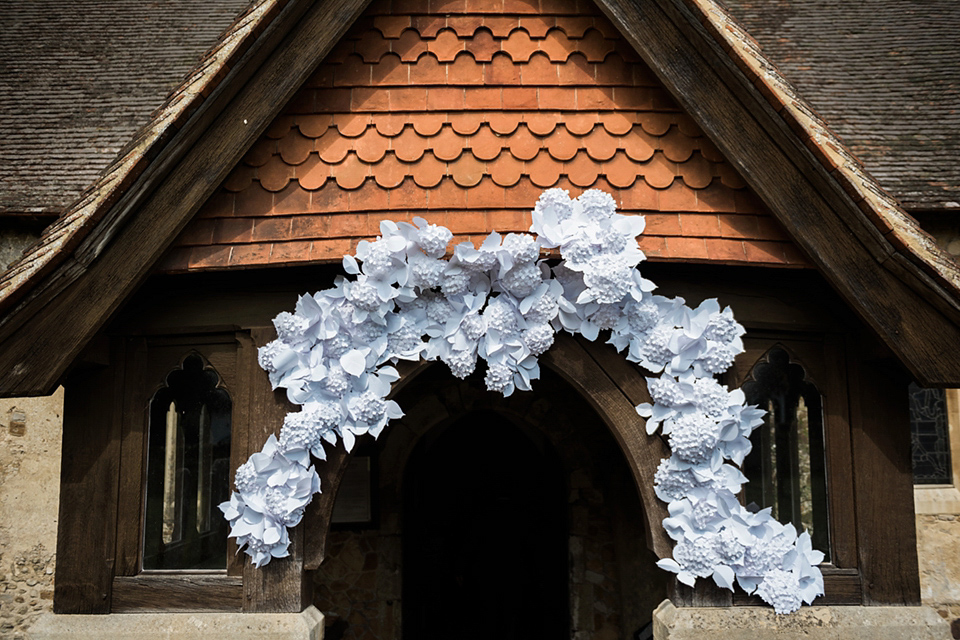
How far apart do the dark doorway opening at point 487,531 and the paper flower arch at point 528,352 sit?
3.09m

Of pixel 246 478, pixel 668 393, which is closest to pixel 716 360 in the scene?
pixel 668 393

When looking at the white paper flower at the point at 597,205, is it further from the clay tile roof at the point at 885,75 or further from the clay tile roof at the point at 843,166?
the clay tile roof at the point at 885,75

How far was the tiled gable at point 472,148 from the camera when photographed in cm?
310

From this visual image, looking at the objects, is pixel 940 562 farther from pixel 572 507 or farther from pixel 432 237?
pixel 432 237

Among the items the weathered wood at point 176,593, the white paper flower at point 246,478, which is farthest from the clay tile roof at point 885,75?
the weathered wood at point 176,593

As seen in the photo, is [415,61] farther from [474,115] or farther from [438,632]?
[438,632]

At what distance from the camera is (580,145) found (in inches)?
125

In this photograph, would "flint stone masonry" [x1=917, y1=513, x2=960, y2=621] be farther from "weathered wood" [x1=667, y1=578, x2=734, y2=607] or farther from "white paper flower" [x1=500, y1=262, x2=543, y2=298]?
"white paper flower" [x1=500, y1=262, x2=543, y2=298]

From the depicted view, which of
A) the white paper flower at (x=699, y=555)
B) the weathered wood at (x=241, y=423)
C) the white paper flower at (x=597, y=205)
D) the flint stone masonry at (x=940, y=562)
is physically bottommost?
the flint stone masonry at (x=940, y=562)

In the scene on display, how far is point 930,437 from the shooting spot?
7.56 metres

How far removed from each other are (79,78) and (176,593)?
6.32m

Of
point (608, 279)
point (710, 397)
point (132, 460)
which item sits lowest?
point (132, 460)

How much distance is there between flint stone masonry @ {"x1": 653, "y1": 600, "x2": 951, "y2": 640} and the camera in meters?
2.97

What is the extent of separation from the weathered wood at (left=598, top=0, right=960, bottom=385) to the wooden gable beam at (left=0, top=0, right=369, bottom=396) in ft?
4.09
